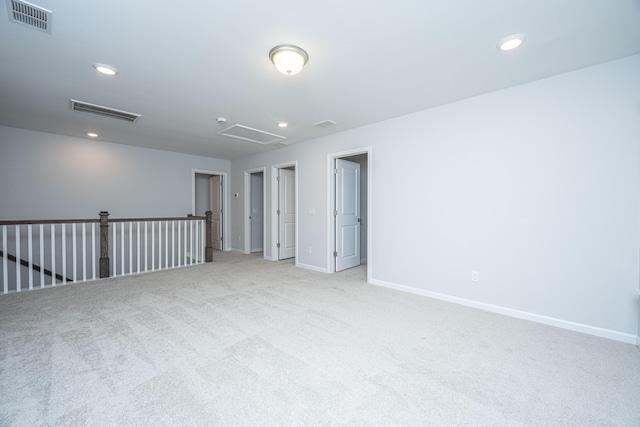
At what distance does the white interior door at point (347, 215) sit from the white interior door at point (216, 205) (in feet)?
12.9

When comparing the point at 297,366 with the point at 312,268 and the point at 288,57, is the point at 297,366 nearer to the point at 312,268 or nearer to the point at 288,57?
the point at 288,57

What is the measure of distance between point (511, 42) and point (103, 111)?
470 centimetres

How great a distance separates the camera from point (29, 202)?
14.9 ft

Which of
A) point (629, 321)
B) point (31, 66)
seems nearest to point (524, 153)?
point (629, 321)

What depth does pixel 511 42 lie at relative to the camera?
2.06m

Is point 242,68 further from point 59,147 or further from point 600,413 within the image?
point 59,147

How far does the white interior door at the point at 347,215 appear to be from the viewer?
4.78 metres

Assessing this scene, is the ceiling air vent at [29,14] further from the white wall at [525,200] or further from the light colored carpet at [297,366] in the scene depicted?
the white wall at [525,200]

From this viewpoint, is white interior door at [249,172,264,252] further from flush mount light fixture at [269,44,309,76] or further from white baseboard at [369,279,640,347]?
flush mount light fixture at [269,44,309,76]

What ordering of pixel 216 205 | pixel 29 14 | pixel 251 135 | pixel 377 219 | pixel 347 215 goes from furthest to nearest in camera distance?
pixel 216 205 → pixel 347 215 → pixel 251 135 → pixel 377 219 → pixel 29 14

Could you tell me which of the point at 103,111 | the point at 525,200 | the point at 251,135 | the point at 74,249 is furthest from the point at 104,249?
the point at 525,200

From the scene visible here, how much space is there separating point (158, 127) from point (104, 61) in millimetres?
2051

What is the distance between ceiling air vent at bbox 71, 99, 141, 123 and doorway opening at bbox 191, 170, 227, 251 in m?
2.73

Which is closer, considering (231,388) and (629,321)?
(231,388)
